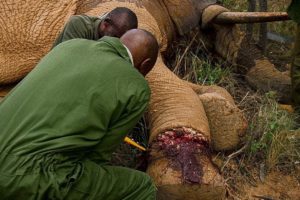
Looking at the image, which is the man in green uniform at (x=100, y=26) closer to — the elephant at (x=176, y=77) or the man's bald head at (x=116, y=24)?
the man's bald head at (x=116, y=24)

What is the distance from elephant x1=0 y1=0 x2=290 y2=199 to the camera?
13.2ft

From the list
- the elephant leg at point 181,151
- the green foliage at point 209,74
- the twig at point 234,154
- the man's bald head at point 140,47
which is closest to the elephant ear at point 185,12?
the green foliage at point 209,74

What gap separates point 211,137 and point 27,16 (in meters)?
1.78

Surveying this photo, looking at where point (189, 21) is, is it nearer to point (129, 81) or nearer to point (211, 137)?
point (211, 137)

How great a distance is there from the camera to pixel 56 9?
5.31 metres

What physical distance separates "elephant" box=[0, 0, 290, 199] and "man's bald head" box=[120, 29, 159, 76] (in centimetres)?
74

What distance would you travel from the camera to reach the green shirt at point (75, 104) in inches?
121

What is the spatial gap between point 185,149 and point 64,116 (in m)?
1.18

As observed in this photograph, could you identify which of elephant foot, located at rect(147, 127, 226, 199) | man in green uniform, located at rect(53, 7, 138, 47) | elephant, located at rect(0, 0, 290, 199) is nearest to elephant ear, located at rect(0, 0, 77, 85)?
elephant, located at rect(0, 0, 290, 199)

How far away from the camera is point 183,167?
3.99 meters

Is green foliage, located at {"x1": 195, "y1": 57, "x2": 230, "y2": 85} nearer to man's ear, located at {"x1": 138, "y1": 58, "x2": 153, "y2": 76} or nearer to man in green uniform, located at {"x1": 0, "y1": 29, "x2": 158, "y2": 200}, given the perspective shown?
man's ear, located at {"x1": 138, "y1": 58, "x2": 153, "y2": 76}

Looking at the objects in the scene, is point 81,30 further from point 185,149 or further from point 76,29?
point 185,149

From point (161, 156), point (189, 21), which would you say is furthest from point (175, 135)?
point (189, 21)

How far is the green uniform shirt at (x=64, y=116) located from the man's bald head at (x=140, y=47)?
203mm
